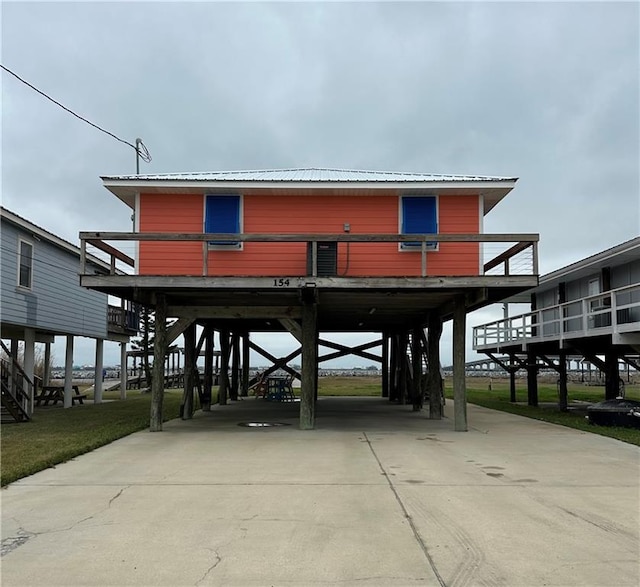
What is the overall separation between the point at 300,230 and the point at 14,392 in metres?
8.62

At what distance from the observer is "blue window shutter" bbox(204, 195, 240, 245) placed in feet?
44.0

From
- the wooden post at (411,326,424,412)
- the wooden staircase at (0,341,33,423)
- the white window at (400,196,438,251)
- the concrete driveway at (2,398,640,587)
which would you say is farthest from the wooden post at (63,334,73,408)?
the white window at (400,196,438,251)

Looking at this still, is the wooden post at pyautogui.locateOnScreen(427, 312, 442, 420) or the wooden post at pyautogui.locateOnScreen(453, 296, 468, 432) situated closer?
the wooden post at pyautogui.locateOnScreen(453, 296, 468, 432)

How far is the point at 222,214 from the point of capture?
1344 centimetres

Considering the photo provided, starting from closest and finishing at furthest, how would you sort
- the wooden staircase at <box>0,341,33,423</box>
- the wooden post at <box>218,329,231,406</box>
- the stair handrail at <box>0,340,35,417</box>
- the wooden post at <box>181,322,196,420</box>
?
the wooden staircase at <box>0,341,33,423</box> → the stair handrail at <box>0,340,35,417</box> → the wooden post at <box>181,322,196,420</box> → the wooden post at <box>218,329,231,406</box>

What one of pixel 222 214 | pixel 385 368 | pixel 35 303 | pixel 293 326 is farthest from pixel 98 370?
pixel 293 326

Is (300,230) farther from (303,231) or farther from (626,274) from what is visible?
(626,274)

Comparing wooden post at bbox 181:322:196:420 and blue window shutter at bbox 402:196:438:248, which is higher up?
blue window shutter at bbox 402:196:438:248

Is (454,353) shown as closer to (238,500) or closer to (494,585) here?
(238,500)

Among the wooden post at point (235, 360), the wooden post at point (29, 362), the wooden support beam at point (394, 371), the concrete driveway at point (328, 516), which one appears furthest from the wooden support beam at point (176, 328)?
the wooden support beam at point (394, 371)

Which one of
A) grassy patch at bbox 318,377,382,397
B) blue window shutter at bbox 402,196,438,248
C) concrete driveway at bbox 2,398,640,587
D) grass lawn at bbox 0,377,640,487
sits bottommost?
concrete driveway at bbox 2,398,640,587

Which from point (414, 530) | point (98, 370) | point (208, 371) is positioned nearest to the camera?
point (414, 530)

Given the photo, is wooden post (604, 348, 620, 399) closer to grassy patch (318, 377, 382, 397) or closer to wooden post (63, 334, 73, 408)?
grassy patch (318, 377, 382, 397)

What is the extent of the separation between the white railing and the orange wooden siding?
4.62m
